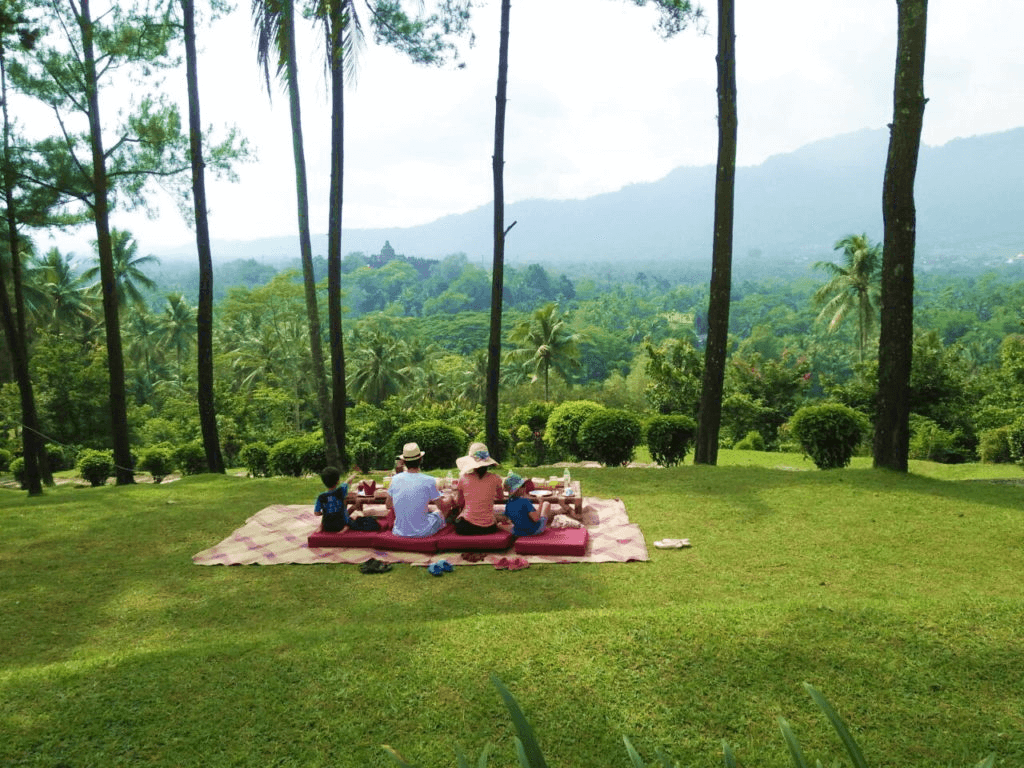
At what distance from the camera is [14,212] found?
14.5 metres

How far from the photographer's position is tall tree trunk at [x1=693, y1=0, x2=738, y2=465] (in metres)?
11.9

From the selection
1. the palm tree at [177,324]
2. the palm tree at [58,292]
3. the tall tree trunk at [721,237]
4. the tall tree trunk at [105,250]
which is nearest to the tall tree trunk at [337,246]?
the tall tree trunk at [105,250]

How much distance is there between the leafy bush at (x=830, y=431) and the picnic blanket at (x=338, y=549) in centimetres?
445

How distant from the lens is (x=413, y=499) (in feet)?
25.8

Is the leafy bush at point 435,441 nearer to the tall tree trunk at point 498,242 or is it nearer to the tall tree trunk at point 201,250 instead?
the tall tree trunk at point 498,242

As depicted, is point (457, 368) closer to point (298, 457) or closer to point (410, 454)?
point (298, 457)

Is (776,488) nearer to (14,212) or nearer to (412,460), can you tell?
(412,460)

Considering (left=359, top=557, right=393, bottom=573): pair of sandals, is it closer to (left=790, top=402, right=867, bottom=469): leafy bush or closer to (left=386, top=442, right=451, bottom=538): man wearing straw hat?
(left=386, top=442, right=451, bottom=538): man wearing straw hat

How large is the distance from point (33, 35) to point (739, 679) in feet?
45.1

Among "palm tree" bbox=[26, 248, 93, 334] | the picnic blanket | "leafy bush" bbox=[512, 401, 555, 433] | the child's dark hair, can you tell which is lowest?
"leafy bush" bbox=[512, 401, 555, 433]

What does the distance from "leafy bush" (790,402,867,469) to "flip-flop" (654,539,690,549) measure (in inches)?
205

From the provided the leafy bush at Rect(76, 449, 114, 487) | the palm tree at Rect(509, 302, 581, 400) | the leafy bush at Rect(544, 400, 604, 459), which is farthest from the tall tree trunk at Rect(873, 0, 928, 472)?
the palm tree at Rect(509, 302, 581, 400)

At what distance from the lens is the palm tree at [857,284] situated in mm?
40188

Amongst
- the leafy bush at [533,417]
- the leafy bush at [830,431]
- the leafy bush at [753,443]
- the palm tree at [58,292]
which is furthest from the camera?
the palm tree at [58,292]
